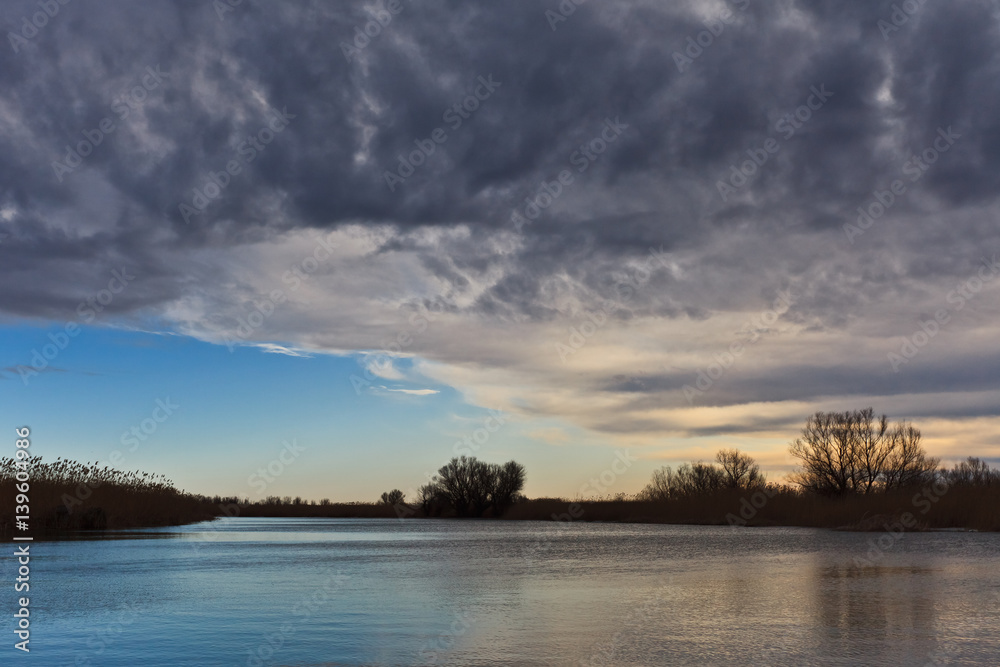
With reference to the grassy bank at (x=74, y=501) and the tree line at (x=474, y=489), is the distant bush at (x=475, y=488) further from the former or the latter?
the grassy bank at (x=74, y=501)

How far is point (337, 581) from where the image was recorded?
14266 mm

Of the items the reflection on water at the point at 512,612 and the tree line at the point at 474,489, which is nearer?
the reflection on water at the point at 512,612

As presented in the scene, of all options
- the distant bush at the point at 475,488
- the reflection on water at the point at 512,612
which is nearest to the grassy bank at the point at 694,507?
the reflection on water at the point at 512,612

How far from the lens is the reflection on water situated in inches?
293

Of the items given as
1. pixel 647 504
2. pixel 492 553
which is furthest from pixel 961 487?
pixel 492 553

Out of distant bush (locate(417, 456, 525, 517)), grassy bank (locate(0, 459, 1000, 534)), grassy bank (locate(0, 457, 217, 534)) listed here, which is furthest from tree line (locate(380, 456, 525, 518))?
grassy bank (locate(0, 457, 217, 534))

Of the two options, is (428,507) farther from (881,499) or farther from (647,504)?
(881,499)

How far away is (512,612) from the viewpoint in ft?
33.4

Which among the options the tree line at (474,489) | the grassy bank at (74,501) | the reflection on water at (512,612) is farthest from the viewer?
the tree line at (474,489)

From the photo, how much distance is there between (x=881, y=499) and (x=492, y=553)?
3042 centimetres

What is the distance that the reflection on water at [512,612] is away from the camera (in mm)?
7441

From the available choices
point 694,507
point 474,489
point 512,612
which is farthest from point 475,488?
point 512,612

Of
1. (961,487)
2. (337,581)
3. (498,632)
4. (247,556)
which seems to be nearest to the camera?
(498,632)

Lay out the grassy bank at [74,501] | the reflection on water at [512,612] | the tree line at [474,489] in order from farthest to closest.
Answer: the tree line at [474,489]
the grassy bank at [74,501]
the reflection on water at [512,612]
